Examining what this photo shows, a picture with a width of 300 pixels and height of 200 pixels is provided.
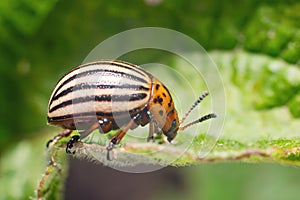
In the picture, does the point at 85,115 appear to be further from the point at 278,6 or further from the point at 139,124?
the point at 278,6

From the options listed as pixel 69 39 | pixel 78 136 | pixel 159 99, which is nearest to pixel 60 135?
pixel 78 136

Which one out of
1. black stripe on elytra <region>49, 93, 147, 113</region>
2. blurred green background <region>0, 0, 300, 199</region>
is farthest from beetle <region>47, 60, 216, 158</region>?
blurred green background <region>0, 0, 300, 199</region>

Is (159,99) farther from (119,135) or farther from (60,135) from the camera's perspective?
(60,135)

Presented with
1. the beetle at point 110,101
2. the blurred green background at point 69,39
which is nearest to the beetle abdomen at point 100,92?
the beetle at point 110,101

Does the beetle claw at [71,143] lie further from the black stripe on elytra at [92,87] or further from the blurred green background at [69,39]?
the blurred green background at [69,39]

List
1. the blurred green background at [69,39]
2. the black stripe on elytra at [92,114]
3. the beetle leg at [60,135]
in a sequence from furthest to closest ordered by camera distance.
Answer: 1. the blurred green background at [69,39]
2. the beetle leg at [60,135]
3. the black stripe on elytra at [92,114]

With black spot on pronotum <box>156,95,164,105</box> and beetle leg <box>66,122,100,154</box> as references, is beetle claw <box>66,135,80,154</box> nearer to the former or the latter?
beetle leg <box>66,122,100,154</box>

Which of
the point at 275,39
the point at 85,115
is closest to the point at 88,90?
the point at 85,115

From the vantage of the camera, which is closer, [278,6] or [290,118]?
[290,118]
